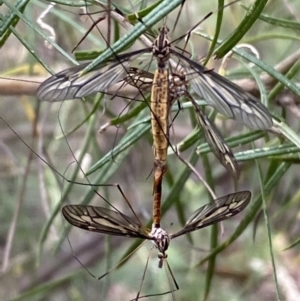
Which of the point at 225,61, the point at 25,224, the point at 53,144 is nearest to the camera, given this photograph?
the point at 225,61

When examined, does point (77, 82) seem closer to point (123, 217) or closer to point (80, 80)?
point (80, 80)

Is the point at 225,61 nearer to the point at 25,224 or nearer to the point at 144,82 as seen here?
the point at 144,82

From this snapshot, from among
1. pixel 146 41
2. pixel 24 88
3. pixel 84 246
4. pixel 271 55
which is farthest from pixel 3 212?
pixel 146 41

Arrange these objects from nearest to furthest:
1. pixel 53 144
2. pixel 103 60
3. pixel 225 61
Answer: pixel 103 60, pixel 225 61, pixel 53 144

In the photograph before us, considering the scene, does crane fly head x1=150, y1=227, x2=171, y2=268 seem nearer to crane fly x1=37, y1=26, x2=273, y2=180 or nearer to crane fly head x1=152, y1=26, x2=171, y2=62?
crane fly x1=37, y1=26, x2=273, y2=180

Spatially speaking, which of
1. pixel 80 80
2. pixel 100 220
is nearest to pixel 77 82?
pixel 80 80

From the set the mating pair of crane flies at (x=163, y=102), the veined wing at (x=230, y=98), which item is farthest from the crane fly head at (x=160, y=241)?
the veined wing at (x=230, y=98)

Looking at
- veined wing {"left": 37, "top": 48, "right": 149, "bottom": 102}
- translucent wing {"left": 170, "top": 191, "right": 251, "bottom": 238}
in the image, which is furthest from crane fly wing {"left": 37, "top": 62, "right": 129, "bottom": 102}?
translucent wing {"left": 170, "top": 191, "right": 251, "bottom": 238}
